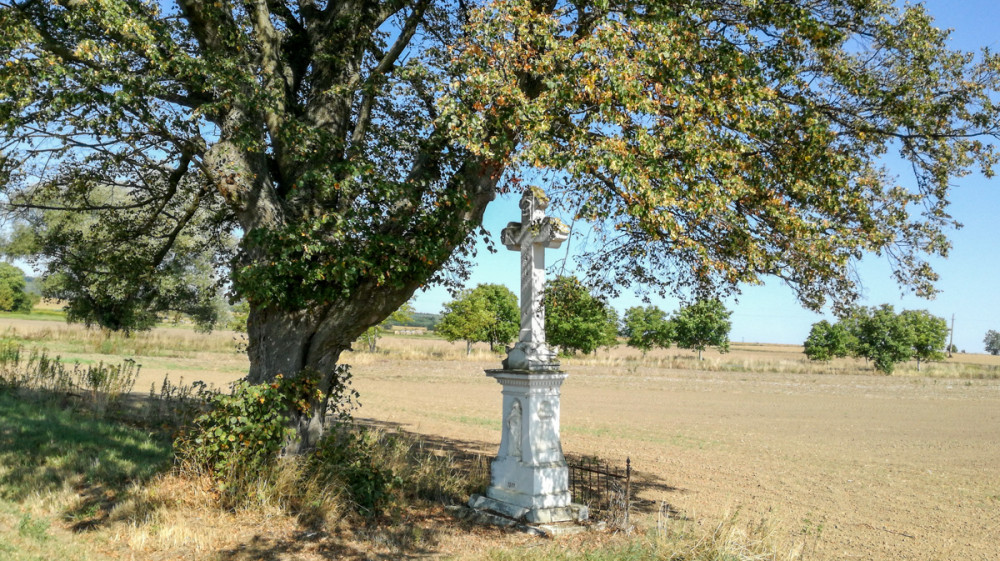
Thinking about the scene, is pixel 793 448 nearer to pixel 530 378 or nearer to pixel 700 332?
pixel 530 378

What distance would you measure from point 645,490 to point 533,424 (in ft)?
10.4

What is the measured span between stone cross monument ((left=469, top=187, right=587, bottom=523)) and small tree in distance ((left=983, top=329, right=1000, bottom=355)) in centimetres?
20273

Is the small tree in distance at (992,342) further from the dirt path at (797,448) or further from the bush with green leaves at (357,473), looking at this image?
the bush with green leaves at (357,473)

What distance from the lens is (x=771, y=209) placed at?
24.2 feet

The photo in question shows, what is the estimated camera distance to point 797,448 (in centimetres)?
1522

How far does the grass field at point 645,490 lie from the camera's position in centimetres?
616

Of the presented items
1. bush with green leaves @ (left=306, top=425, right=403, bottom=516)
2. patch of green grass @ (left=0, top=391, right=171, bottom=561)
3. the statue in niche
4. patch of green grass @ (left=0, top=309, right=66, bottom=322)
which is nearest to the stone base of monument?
the statue in niche

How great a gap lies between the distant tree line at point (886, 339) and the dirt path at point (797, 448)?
2599cm

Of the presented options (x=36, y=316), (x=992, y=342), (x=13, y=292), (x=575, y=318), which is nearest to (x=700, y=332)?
(x=575, y=318)

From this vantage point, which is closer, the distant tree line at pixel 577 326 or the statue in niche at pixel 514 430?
the statue in niche at pixel 514 430

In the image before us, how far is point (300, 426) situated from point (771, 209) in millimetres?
6012

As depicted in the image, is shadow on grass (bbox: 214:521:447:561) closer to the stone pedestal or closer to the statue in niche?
the stone pedestal

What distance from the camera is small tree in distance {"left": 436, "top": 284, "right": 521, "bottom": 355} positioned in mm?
54906

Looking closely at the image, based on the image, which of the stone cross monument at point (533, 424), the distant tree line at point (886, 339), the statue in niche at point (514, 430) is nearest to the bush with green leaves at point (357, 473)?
the stone cross monument at point (533, 424)
